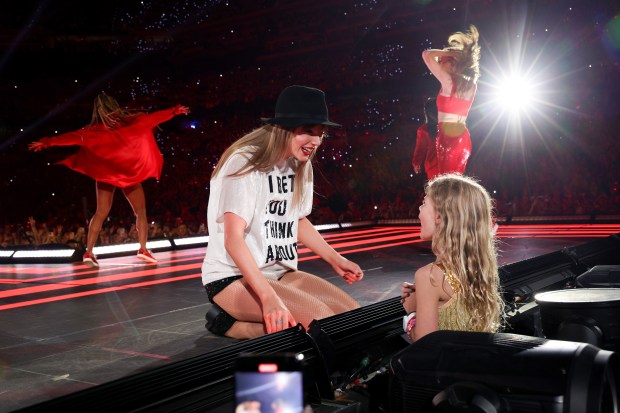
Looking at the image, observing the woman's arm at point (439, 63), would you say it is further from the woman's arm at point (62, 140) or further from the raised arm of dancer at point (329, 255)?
the woman's arm at point (62, 140)

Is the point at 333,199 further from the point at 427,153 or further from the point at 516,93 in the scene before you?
the point at 427,153

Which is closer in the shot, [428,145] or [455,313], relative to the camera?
[455,313]

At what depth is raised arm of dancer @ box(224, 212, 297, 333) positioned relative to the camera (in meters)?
2.19

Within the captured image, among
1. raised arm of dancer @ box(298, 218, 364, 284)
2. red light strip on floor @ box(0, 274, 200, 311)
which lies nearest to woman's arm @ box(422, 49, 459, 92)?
red light strip on floor @ box(0, 274, 200, 311)

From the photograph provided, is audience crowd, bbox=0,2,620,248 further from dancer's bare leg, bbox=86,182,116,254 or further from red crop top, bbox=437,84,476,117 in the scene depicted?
red crop top, bbox=437,84,476,117

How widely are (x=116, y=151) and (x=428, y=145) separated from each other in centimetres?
263

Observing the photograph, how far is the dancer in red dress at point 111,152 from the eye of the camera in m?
5.56

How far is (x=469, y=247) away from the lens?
6.69ft

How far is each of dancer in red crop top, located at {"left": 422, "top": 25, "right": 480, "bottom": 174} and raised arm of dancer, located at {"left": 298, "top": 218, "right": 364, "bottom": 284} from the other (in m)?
2.43

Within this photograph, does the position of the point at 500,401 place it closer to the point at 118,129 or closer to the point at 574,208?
the point at 118,129

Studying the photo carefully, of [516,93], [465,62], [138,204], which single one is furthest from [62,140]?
[516,93]

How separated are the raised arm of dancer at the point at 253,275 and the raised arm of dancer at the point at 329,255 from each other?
1.53 ft

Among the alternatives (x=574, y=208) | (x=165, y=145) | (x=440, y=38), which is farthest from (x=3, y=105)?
(x=574, y=208)

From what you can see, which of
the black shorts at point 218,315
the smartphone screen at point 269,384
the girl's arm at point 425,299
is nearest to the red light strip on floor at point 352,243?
the black shorts at point 218,315
